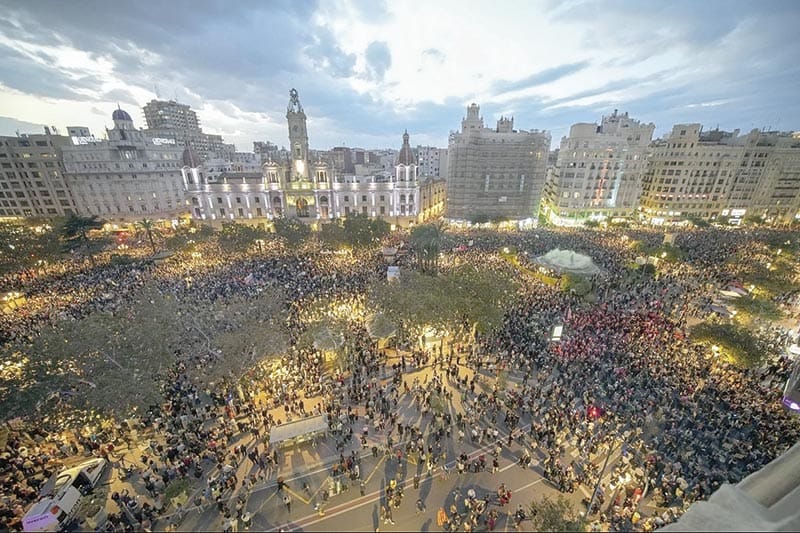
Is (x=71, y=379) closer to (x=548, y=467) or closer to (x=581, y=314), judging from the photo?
(x=548, y=467)

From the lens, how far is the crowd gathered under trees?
15.6 metres

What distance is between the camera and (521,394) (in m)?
20.3

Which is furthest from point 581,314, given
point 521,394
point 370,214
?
point 370,214

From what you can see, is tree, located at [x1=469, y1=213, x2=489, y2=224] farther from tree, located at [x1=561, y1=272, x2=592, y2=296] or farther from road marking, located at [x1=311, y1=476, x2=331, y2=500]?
road marking, located at [x1=311, y1=476, x2=331, y2=500]

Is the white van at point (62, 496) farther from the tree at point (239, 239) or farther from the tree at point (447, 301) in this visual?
the tree at point (239, 239)

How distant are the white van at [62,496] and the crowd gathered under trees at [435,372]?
5.58 feet

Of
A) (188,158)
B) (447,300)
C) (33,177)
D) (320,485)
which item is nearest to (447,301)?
(447,300)

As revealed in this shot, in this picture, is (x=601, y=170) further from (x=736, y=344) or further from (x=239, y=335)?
(x=239, y=335)

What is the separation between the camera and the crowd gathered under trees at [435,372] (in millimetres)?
15578

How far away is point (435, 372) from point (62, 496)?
63.1 feet

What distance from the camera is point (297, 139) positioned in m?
67.4

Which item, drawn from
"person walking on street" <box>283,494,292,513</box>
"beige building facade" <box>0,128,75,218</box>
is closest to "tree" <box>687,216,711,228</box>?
"person walking on street" <box>283,494,292,513</box>

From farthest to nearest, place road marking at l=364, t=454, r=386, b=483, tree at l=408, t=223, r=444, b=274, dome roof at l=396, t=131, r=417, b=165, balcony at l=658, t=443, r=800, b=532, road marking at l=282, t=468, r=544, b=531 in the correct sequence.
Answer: dome roof at l=396, t=131, r=417, b=165 → tree at l=408, t=223, r=444, b=274 → road marking at l=364, t=454, r=386, b=483 → road marking at l=282, t=468, r=544, b=531 → balcony at l=658, t=443, r=800, b=532

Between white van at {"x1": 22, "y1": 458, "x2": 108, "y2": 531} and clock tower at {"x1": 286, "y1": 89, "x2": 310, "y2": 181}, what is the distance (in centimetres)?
6069
